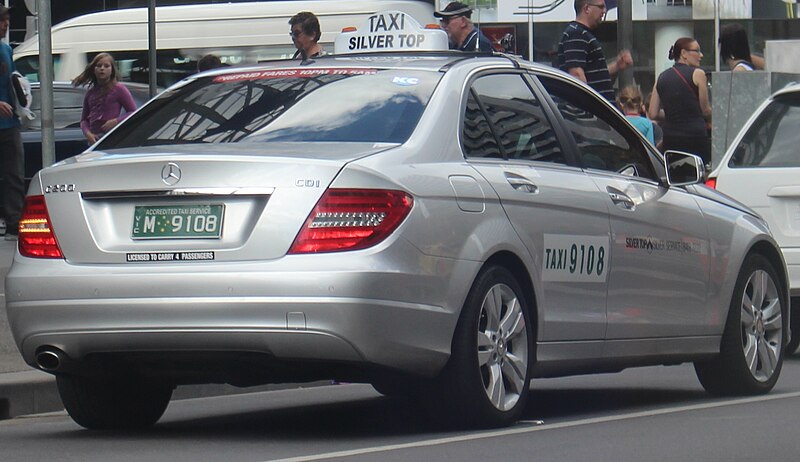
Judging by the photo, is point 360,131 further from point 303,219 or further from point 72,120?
point 72,120

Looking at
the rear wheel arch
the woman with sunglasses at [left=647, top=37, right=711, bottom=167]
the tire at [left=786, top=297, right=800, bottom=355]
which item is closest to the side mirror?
the rear wheel arch

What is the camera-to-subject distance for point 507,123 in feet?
26.6

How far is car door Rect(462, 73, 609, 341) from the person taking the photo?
7.77m

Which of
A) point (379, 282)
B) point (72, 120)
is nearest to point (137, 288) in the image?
point (379, 282)

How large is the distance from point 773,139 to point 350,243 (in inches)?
230

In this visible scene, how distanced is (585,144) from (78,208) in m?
2.52

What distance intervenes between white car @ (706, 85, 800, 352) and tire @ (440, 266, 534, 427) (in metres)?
4.33

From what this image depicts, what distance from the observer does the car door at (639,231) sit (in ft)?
27.9

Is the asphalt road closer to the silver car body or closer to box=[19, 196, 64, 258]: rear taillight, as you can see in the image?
box=[19, 196, 64, 258]: rear taillight

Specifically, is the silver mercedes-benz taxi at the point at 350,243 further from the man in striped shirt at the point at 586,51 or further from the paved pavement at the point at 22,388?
the man in striped shirt at the point at 586,51

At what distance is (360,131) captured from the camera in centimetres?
746

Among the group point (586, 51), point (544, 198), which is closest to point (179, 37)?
point (586, 51)

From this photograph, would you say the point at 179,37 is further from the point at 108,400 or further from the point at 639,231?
the point at 108,400

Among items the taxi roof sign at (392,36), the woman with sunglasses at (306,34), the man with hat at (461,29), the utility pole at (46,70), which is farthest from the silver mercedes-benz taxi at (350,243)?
the woman with sunglasses at (306,34)
